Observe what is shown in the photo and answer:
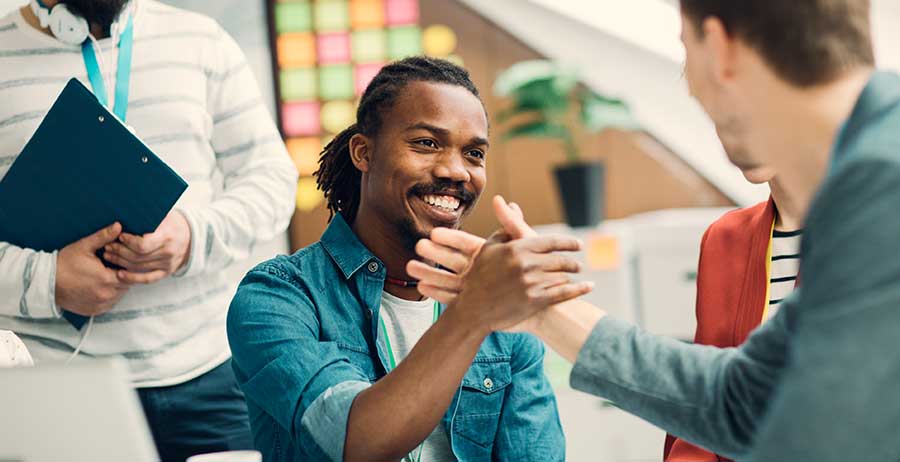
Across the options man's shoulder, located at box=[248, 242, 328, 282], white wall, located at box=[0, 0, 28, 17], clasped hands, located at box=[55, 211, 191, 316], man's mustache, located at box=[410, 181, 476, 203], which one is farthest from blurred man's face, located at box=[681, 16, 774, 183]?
white wall, located at box=[0, 0, 28, 17]

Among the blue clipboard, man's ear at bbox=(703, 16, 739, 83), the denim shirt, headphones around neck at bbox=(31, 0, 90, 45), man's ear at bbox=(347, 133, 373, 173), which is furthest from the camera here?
headphones around neck at bbox=(31, 0, 90, 45)

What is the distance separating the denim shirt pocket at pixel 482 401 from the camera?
145 cm

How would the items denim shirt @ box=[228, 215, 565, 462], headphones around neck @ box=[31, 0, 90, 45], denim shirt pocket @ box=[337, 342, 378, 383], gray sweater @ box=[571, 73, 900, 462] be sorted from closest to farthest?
gray sweater @ box=[571, 73, 900, 462], denim shirt @ box=[228, 215, 565, 462], denim shirt pocket @ box=[337, 342, 378, 383], headphones around neck @ box=[31, 0, 90, 45]

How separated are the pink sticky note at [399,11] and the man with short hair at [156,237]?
1687 millimetres

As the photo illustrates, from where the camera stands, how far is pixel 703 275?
1.58 meters

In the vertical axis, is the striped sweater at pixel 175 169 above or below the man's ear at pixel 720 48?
below

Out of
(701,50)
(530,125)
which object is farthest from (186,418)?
(530,125)

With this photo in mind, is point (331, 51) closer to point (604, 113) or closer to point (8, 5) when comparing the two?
point (604, 113)

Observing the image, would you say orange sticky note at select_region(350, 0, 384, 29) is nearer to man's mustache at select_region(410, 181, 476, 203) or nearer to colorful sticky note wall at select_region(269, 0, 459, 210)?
colorful sticky note wall at select_region(269, 0, 459, 210)

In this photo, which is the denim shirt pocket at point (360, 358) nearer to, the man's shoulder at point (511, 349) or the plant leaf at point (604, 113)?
the man's shoulder at point (511, 349)

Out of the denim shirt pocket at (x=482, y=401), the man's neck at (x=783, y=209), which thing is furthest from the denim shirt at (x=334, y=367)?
the man's neck at (x=783, y=209)

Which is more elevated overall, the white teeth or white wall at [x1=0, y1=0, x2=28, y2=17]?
white wall at [x1=0, y1=0, x2=28, y2=17]

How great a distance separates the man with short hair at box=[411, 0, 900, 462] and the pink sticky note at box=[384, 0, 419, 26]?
95.7 inches

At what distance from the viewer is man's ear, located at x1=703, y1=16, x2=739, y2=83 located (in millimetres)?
907
